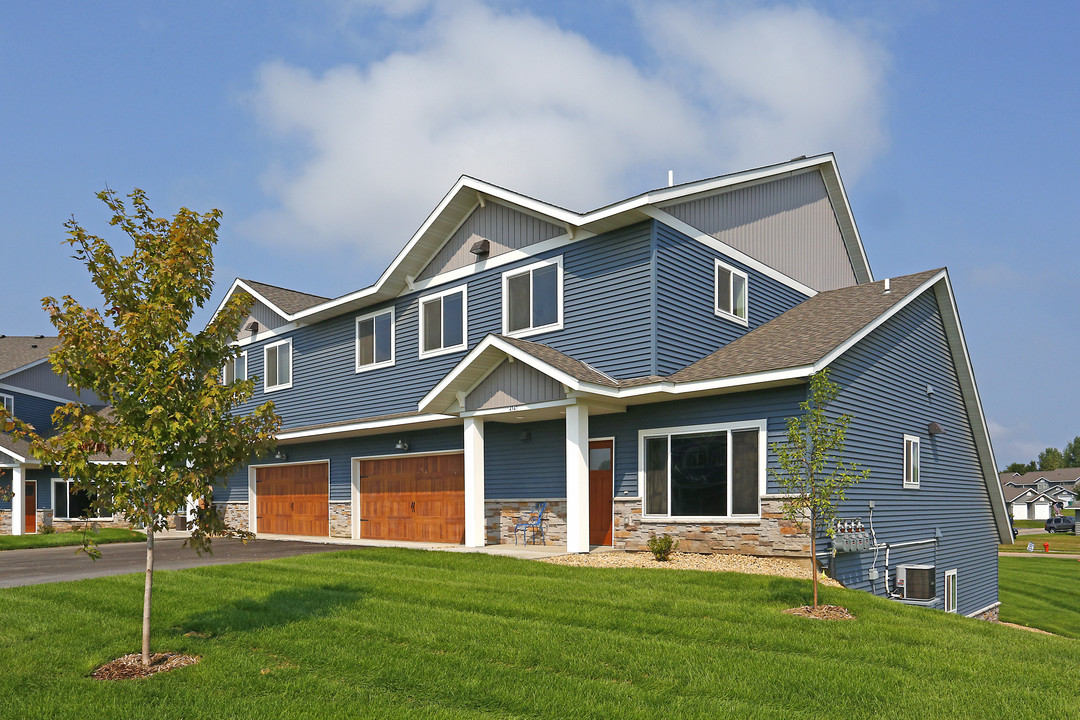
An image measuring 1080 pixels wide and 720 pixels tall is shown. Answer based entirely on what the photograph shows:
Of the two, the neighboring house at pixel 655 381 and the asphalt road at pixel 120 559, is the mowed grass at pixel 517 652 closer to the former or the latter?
the asphalt road at pixel 120 559

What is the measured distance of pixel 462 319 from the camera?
19.3m

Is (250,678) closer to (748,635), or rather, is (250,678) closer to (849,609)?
(748,635)

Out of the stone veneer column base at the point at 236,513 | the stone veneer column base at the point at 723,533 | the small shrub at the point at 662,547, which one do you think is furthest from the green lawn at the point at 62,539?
the small shrub at the point at 662,547

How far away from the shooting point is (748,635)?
867 centimetres

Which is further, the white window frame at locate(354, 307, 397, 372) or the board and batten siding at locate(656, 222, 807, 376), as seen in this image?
the white window frame at locate(354, 307, 397, 372)

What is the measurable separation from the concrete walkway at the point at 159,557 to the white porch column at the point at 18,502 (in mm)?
10773

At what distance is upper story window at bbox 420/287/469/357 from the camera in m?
19.3

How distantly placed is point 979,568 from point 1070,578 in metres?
14.2

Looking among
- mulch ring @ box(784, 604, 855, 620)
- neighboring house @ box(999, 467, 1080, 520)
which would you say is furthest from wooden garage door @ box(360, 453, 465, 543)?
neighboring house @ box(999, 467, 1080, 520)

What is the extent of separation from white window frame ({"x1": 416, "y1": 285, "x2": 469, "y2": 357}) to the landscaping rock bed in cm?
618

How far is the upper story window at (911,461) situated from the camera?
16812 mm

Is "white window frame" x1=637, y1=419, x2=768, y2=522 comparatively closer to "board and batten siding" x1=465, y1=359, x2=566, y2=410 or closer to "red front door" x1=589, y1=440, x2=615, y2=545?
"red front door" x1=589, y1=440, x2=615, y2=545

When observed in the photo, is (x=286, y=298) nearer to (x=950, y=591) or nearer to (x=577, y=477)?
(x=577, y=477)

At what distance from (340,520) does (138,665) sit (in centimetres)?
1574
